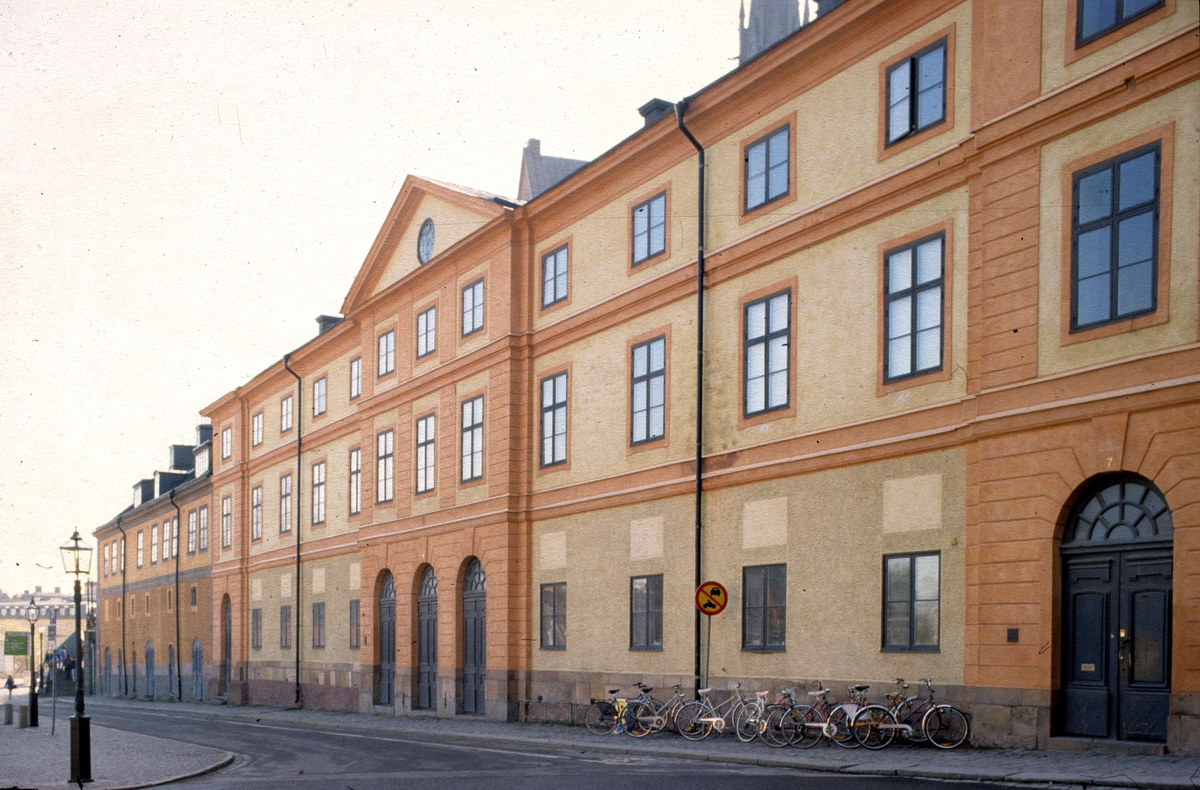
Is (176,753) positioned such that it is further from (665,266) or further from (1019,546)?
(1019,546)

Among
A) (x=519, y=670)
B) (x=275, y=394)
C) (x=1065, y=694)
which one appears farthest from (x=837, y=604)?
(x=275, y=394)

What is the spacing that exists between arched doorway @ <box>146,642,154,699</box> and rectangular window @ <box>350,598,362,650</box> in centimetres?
3078

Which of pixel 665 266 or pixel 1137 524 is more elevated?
pixel 665 266

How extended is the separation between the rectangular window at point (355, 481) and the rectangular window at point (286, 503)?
6817mm

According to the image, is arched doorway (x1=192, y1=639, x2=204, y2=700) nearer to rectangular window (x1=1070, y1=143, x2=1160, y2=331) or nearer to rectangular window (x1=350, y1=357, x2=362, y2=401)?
rectangular window (x1=350, y1=357, x2=362, y2=401)

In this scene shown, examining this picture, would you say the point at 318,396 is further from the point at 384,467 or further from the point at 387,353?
the point at 384,467

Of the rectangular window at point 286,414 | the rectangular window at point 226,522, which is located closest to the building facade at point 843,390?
the rectangular window at point 286,414

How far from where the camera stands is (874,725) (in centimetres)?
1880

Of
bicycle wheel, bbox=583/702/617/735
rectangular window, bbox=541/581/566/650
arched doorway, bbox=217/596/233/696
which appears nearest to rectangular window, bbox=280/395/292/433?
arched doorway, bbox=217/596/233/696

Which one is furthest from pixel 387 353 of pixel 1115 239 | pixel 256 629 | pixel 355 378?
pixel 1115 239

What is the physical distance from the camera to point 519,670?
30516 mm

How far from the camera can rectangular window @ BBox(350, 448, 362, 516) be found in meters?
41.5

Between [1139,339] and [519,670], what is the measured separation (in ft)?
59.1

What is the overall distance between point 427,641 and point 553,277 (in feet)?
35.8
